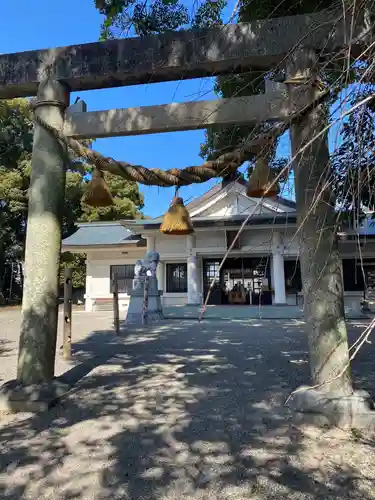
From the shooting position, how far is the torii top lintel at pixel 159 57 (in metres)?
3.85

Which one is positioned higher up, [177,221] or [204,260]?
[204,260]

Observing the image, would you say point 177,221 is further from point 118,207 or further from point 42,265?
point 118,207

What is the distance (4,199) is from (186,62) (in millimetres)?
24069

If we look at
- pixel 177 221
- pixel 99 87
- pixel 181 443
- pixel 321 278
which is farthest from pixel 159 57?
pixel 181 443

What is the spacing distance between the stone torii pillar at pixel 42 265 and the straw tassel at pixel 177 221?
122cm

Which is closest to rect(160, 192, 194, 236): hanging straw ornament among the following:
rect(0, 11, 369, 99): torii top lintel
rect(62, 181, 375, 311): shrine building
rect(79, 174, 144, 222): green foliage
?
rect(0, 11, 369, 99): torii top lintel

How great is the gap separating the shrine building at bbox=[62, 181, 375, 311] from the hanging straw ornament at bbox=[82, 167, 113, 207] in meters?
11.7

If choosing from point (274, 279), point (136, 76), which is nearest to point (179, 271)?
point (274, 279)

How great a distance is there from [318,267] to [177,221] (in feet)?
5.32

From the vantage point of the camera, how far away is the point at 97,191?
→ 4.56 m

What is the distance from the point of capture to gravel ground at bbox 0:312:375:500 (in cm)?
240

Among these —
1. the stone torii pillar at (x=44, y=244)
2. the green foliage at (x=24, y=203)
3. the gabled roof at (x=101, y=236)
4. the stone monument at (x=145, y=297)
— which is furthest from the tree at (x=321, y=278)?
the green foliage at (x=24, y=203)

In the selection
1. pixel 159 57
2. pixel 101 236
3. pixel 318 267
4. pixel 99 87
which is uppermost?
pixel 101 236

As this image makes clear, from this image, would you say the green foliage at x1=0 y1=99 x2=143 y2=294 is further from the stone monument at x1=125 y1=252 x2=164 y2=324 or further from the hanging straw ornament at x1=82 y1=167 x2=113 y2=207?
the hanging straw ornament at x1=82 y1=167 x2=113 y2=207
